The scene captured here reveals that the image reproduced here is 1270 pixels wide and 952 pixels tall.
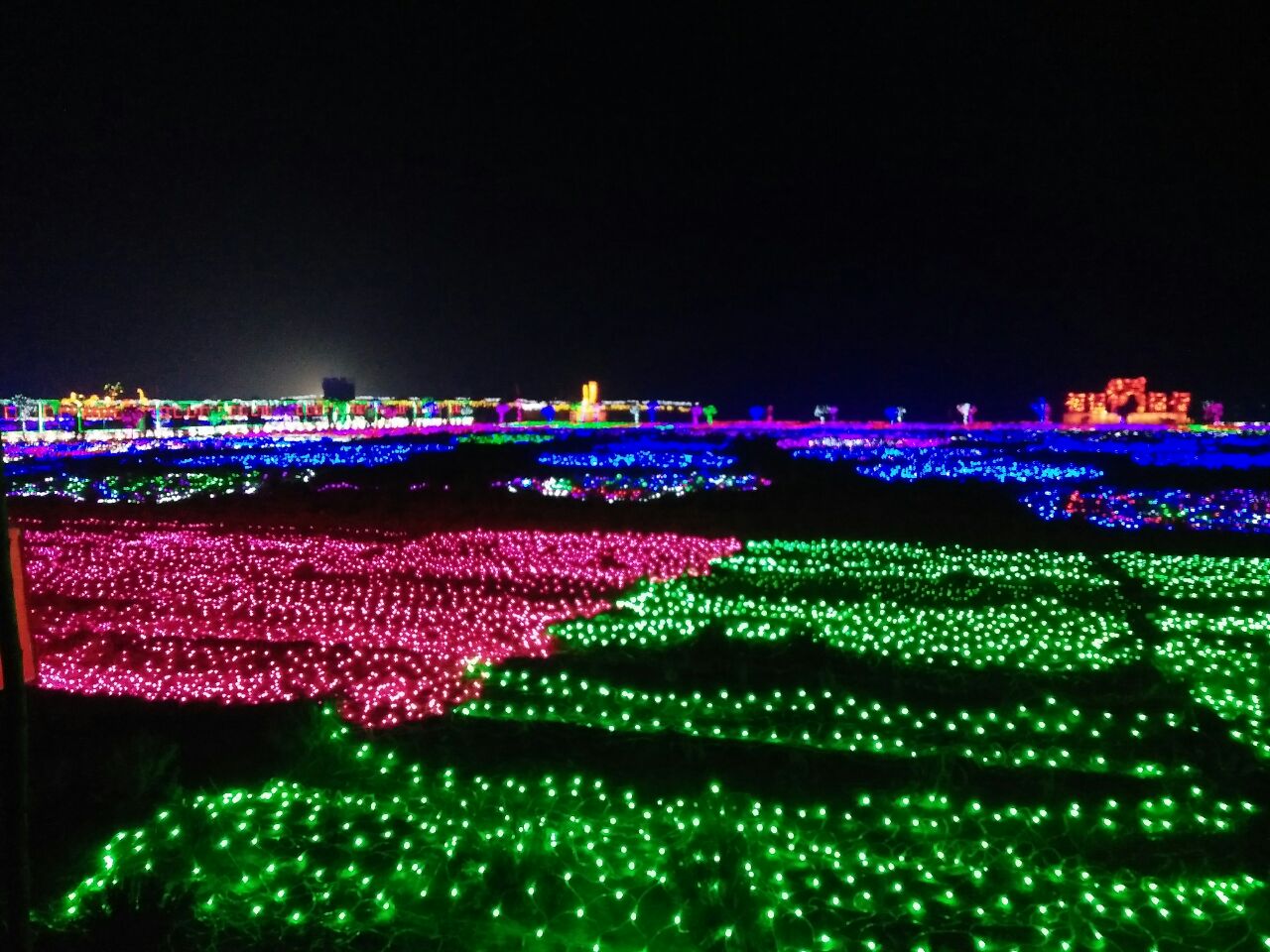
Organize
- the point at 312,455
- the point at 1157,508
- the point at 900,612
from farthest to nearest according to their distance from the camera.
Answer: the point at 312,455 → the point at 1157,508 → the point at 900,612

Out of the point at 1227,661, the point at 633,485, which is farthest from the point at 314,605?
the point at 633,485

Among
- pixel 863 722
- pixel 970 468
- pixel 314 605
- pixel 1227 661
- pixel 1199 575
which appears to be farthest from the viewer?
pixel 970 468

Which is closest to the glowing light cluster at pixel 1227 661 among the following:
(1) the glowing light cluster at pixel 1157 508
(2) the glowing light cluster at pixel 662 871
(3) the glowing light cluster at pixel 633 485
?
(2) the glowing light cluster at pixel 662 871

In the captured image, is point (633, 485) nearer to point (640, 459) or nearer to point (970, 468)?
point (640, 459)

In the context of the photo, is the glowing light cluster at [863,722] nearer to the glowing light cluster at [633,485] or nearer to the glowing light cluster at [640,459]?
the glowing light cluster at [633,485]

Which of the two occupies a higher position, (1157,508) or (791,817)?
(1157,508)

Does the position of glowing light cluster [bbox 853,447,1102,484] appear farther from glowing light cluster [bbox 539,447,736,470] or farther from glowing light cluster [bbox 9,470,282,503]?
glowing light cluster [bbox 9,470,282,503]
